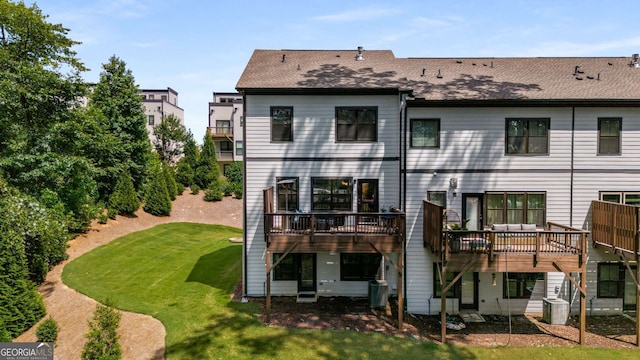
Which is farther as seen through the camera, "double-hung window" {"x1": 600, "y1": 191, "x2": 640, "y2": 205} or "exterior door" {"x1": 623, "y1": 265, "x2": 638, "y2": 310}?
"exterior door" {"x1": 623, "y1": 265, "x2": 638, "y2": 310}

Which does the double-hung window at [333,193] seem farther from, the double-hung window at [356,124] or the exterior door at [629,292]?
the exterior door at [629,292]

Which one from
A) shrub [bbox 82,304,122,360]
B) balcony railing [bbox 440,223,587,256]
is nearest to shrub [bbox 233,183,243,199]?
shrub [bbox 82,304,122,360]

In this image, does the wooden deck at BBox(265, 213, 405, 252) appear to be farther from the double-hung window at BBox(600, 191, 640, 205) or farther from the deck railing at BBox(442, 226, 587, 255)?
the double-hung window at BBox(600, 191, 640, 205)

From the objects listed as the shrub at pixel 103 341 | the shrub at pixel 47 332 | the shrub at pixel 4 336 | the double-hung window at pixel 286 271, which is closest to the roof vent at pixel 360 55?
the double-hung window at pixel 286 271

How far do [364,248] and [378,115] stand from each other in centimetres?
526

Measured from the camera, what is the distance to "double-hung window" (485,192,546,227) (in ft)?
43.6

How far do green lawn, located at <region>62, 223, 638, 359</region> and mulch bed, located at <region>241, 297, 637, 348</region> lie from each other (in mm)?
487

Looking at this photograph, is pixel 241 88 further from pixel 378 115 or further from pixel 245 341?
Answer: pixel 245 341

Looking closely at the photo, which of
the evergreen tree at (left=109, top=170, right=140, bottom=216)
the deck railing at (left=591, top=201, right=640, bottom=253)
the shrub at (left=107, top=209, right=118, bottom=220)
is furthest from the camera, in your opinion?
the evergreen tree at (left=109, top=170, right=140, bottom=216)

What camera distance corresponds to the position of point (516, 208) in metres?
13.4

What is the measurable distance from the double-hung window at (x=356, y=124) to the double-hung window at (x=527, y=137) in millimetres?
5208

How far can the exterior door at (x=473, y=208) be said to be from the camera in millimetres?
13398

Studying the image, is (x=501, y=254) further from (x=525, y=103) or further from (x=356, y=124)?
(x=356, y=124)

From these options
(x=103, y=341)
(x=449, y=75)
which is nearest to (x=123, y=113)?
(x=103, y=341)
